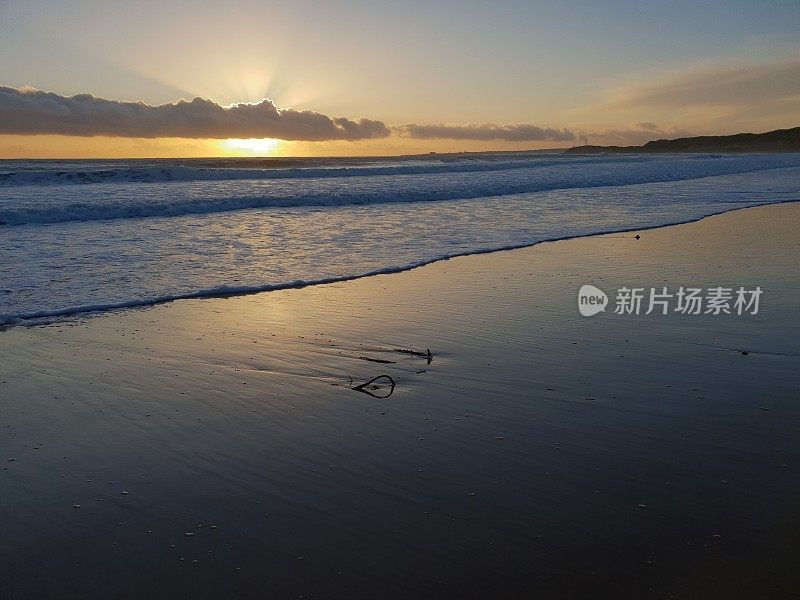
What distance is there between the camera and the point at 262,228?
16.0 meters

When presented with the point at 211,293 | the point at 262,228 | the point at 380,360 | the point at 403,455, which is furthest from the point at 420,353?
the point at 262,228

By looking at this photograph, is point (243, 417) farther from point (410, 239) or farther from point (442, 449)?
point (410, 239)

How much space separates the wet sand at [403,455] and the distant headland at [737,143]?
130 meters

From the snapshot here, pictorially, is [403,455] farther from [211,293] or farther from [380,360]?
[211,293]

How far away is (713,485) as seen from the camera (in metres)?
3.69

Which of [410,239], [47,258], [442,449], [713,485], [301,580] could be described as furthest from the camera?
[410,239]

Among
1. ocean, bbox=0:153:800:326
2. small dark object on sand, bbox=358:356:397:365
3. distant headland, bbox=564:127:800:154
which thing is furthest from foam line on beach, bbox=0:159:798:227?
distant headland, bbox=564:127:800:154

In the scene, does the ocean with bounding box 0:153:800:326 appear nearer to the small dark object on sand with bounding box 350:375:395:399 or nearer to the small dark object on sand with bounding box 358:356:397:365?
the small dark object on sand with bounding box 358:356:397:365

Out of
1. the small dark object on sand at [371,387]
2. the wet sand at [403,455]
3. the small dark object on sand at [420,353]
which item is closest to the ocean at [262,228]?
the wet sand at [403,455]

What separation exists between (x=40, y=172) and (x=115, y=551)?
34827mm

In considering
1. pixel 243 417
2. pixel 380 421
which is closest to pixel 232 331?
pixel 243 417

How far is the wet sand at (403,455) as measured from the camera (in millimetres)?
3020

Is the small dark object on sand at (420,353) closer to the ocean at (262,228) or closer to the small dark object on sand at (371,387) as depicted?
the small dark object on sand at (371,387)

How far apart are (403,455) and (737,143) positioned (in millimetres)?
148592
